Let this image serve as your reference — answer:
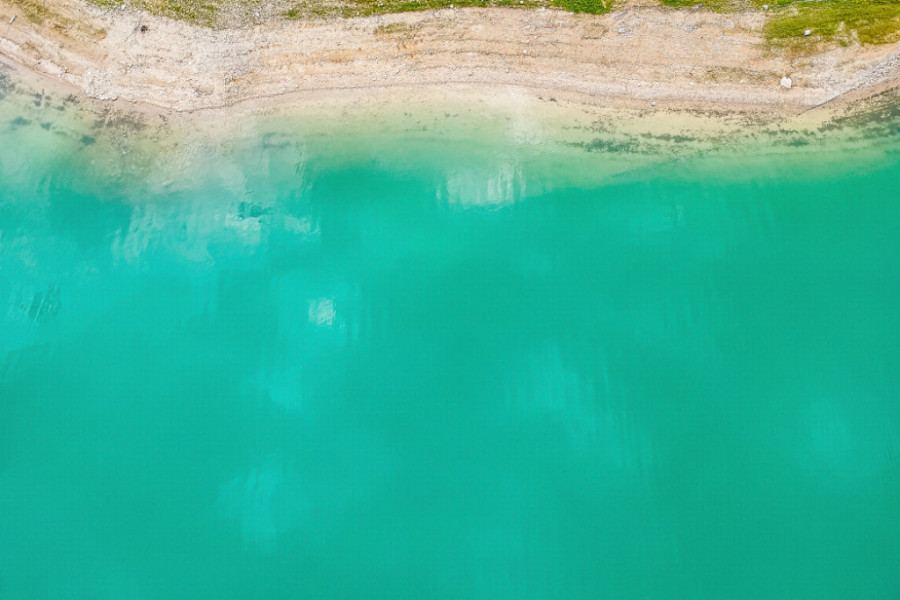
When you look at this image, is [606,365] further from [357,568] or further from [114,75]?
[114,75]

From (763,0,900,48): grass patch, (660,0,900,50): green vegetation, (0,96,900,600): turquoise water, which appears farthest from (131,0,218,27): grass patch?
(763,0,900,48): grass patch

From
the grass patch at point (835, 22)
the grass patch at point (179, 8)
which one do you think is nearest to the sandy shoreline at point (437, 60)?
the grass patch at point (179, 8)

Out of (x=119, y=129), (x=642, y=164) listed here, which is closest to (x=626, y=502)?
(x=642, y=164)

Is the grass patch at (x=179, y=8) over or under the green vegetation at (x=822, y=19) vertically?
over

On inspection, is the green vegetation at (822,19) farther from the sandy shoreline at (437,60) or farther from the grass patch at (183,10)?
the grass patch at (183,10)

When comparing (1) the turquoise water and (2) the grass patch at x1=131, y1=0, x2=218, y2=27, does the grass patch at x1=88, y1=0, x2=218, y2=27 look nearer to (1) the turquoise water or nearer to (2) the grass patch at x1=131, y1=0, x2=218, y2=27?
(2) the grass patch at x1=131, y1=0, x2=218, y2=27

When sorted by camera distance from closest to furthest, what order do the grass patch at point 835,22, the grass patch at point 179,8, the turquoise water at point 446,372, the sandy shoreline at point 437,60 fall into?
the turquoise water at point 446,372 → the grass patch at point 835,22 → the sandy shoreline at point 437,60 → the grass patch at point 179,8

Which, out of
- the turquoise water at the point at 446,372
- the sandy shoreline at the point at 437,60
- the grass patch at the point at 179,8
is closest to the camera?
the turquoise water at the point at 446,372
